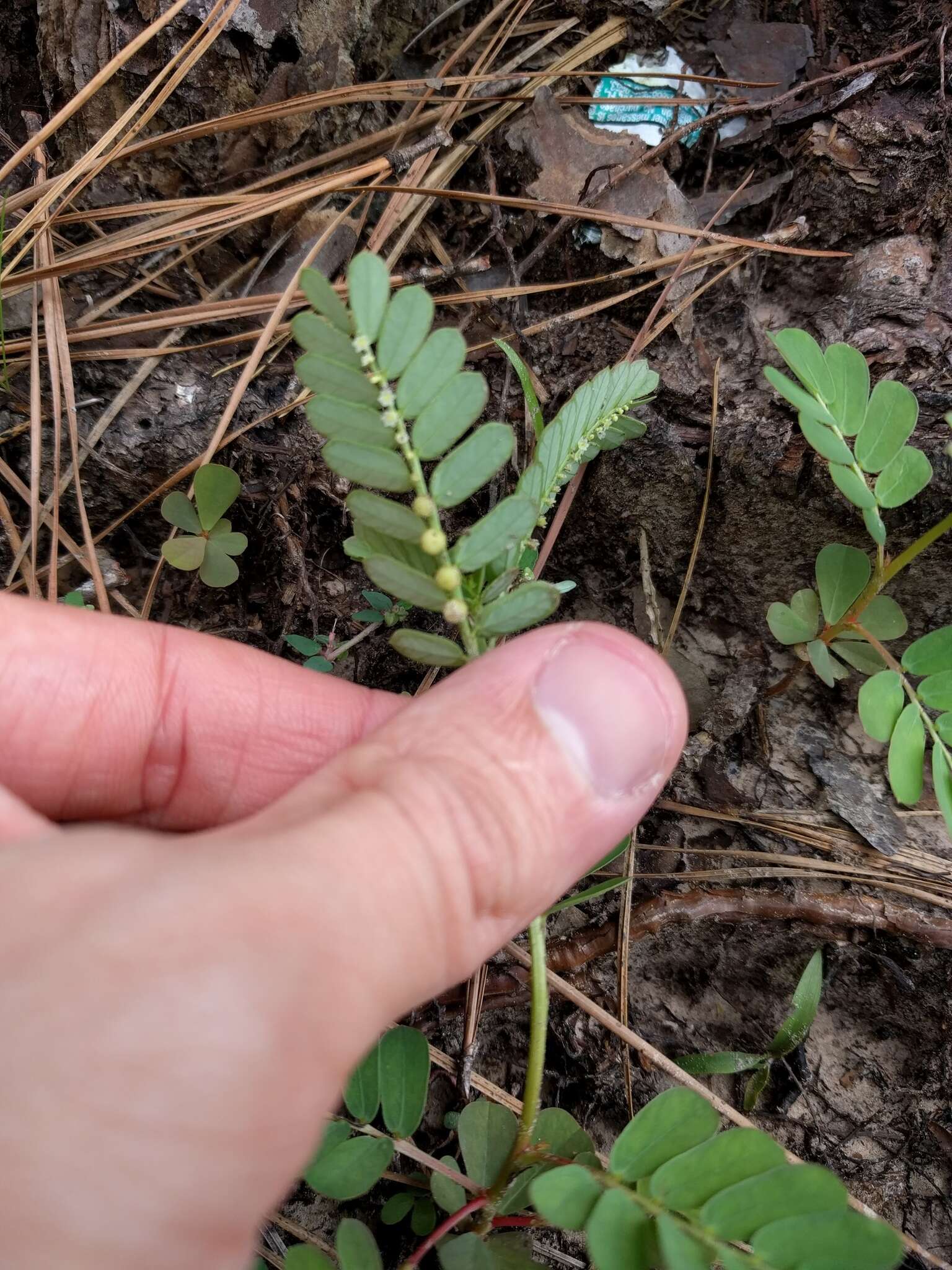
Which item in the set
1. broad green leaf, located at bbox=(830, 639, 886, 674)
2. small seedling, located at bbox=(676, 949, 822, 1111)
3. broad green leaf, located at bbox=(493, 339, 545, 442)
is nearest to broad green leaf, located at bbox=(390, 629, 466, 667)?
broad green leaf, located at bbox=(493, 339, 545, 442)

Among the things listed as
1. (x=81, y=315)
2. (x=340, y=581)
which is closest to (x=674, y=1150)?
(x=340, y=581)

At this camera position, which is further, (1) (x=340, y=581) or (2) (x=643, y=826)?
(1) (x=340, y=581)

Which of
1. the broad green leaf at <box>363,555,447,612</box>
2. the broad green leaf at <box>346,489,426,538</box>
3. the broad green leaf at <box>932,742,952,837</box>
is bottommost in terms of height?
the broad green leaf at <box>932,742,952,837</box>

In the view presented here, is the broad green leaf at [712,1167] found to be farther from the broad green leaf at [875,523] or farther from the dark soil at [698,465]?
the broad green leaf at [875,523]

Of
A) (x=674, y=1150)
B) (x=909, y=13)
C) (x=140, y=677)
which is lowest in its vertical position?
(x=674, y=1150)

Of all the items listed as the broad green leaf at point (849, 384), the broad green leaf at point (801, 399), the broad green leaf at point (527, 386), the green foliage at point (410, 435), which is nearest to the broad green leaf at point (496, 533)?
the green foliage at point (410, 435)

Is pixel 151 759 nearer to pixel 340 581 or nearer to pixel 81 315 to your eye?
pixel 340 581

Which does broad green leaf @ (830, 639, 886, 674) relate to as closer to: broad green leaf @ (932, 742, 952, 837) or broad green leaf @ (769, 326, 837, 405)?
broad green leaf @ (932, 742, 952, 837)
